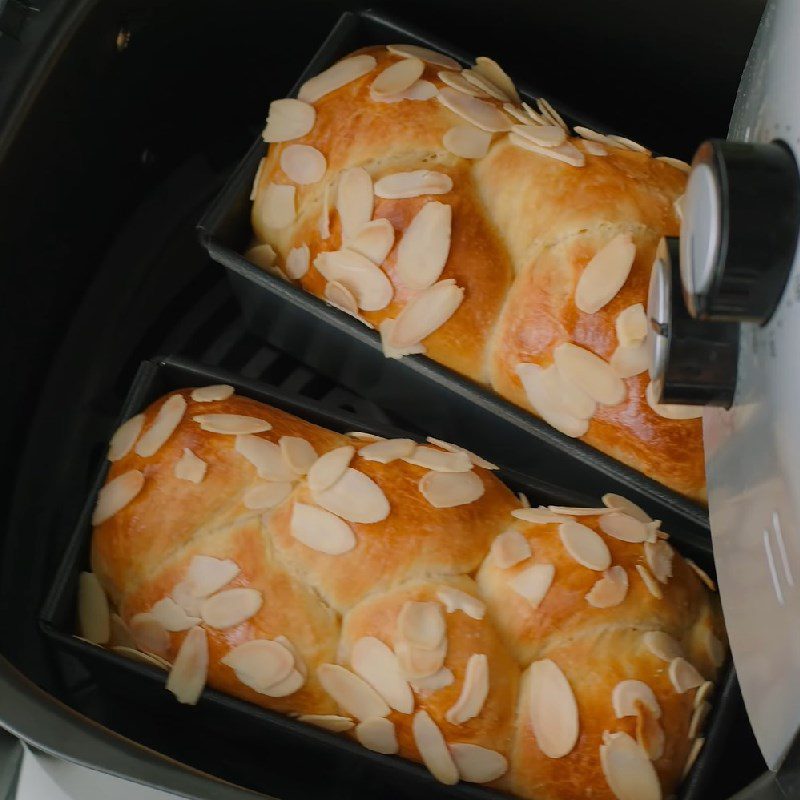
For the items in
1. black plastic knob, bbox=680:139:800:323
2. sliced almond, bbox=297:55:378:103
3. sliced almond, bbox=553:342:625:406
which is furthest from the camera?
sliced almond, bbox=297:55:378:103

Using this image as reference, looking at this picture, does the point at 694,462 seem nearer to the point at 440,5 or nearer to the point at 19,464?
the point at 440,5

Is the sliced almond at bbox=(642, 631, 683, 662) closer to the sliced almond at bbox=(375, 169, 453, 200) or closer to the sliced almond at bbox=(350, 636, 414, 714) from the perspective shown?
the sliced almond at bbox=(350, 636, 414, 714)

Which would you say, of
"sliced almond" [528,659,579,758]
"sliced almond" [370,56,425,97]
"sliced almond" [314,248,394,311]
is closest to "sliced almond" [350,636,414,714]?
"sliced almond" [528,659,579,758]

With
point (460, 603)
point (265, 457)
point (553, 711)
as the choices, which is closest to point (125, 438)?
point (265, 457)

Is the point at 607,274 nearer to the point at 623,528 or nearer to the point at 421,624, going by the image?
the point at 623,528

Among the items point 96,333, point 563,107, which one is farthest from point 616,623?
point 96,333

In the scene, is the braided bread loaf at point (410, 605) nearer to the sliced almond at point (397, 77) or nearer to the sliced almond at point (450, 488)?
the sliced almond at point (450, 488)
